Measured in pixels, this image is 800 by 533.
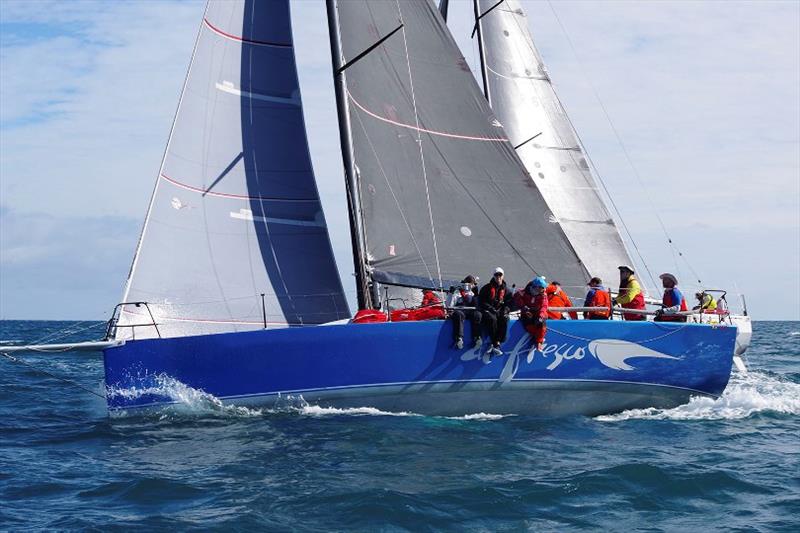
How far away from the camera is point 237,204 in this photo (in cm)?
1366

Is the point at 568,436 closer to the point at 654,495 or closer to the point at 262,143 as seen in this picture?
the point at 654,495

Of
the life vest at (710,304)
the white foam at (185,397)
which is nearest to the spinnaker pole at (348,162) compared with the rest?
the white foam at (185,397)

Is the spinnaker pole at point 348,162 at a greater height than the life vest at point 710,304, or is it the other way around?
the spinnaker pole at point 348,162

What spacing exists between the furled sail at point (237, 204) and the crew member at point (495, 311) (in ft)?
7.71

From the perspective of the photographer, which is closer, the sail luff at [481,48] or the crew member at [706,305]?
the crew member at [706,305]

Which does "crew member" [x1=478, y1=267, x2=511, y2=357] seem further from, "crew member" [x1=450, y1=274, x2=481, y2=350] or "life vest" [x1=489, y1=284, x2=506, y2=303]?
"crew member" [x1=450, y1=274, x2=481, y2=350]

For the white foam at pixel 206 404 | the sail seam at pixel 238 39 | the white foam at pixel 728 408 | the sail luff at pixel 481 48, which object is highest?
the sail luff at pixel 481 48

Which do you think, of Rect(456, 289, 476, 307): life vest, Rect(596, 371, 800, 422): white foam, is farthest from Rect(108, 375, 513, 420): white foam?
Rect(596, 371, 800, 422): white foam

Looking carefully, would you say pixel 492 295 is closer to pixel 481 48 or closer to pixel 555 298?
pixel 555 298

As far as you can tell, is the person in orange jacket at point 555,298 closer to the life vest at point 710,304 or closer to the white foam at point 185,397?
the life vest at point 710,304

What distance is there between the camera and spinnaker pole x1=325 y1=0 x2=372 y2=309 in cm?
1392

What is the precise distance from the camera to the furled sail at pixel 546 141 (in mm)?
22625

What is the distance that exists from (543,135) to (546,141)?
0.51ft

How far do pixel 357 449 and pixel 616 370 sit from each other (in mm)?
4165
